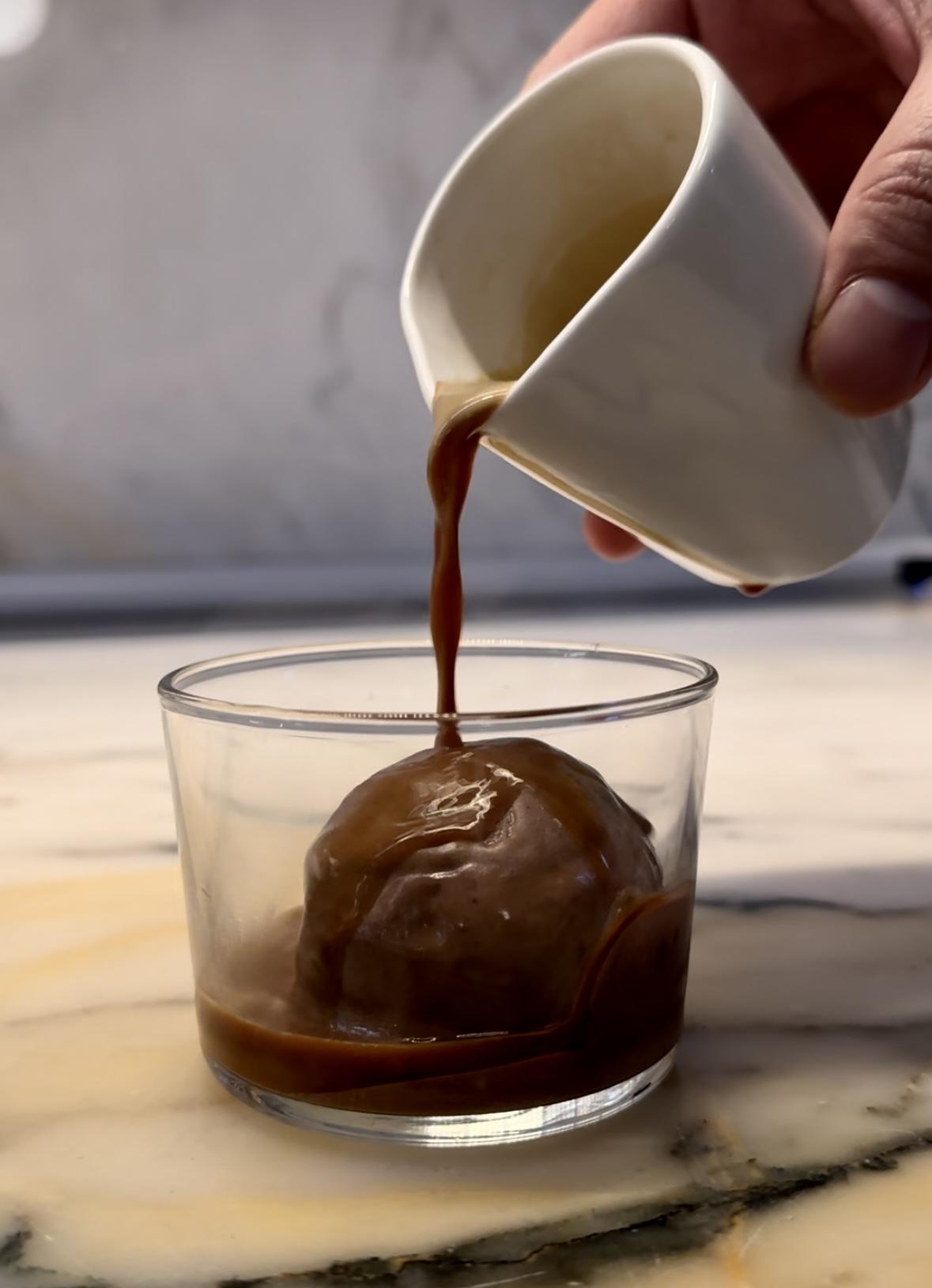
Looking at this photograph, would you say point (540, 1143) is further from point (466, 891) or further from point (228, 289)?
point (228, 289)

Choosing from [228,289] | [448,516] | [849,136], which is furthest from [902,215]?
[228,289]

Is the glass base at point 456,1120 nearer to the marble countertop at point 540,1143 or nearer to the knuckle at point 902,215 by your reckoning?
the marble countertop at point 540,1143

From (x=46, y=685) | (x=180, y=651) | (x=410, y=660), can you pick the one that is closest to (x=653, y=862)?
(x=410, y=660)

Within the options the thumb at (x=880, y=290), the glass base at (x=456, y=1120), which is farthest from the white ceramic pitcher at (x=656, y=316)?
the glass base at (x=456, y=1120)

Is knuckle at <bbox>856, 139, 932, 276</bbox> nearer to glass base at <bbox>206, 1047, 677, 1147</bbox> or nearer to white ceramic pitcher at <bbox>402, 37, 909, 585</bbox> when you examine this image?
white ceramic pitcher at <bbox>402, 37, 909, 585</bbox>

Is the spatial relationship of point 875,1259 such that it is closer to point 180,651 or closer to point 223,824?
point 223,824

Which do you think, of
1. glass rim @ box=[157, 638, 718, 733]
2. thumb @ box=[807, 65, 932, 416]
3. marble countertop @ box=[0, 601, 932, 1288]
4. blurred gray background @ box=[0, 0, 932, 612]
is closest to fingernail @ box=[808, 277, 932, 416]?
thumb @ box=[807, 65, 932, 416]
